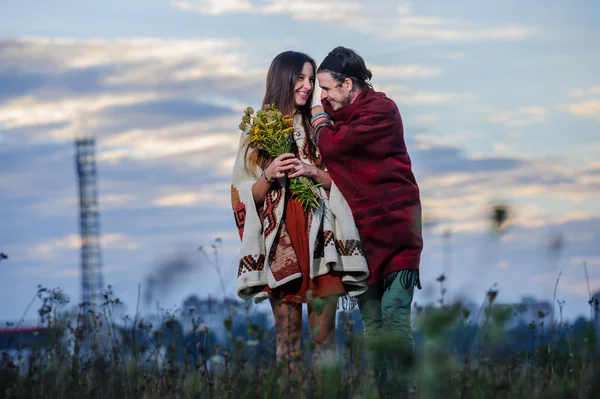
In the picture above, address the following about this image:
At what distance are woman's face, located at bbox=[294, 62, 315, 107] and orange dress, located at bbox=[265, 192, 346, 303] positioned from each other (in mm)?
538

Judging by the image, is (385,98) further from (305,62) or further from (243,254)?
(243,254)

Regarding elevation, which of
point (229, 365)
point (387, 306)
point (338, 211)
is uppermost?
point (338, 211)

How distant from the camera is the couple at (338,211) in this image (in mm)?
4145

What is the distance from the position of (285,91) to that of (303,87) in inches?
3.9

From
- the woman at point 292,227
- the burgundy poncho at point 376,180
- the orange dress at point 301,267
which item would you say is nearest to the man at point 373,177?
the burgundy poncho at point 376,180

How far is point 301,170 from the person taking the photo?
4082 mm

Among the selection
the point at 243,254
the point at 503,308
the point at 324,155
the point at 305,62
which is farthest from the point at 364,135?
the point at 503,308

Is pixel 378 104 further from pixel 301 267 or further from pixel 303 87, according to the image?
pixel 301 267

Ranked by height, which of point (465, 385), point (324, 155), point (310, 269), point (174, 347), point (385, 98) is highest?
point (385, 98)

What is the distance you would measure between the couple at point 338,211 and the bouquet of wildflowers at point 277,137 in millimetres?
57

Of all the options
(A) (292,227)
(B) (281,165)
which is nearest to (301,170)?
(B) (281,165)

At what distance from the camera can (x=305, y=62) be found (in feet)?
14.4

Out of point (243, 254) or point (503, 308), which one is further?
point (243, 254)

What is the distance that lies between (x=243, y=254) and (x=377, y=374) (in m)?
0.93
